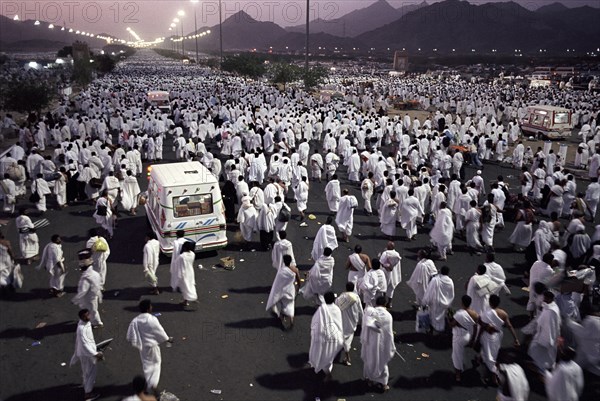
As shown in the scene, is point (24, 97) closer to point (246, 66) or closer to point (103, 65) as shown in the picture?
point (246, 66)

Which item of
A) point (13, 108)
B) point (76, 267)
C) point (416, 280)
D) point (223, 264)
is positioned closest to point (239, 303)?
point (223, 264)

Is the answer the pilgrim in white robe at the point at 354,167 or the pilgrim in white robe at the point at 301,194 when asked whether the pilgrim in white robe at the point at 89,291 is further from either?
the pilgrim in white robe at the point at 354,167

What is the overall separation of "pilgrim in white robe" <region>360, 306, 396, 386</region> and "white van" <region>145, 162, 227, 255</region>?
4.69m

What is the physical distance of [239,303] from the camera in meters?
8.33

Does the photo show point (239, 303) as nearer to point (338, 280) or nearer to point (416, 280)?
point (338, 280)

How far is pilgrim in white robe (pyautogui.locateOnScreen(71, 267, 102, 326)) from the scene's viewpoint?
7.05m

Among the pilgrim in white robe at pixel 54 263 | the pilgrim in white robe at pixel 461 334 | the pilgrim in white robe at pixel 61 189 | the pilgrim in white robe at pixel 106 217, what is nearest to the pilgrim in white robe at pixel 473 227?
the pilgrim in white robe at pixel 461 334

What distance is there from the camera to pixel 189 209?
957 centimetres

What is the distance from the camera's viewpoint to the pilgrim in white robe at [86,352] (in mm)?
5684

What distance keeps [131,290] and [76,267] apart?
1.79 meters

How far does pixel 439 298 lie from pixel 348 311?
1.64 meters

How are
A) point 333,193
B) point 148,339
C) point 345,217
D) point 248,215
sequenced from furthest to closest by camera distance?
point 333,193
point 345,217
point 248,215
point 148,339

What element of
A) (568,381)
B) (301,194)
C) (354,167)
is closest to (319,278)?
(568,381)

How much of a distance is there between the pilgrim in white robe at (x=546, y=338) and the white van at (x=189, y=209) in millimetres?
6286
